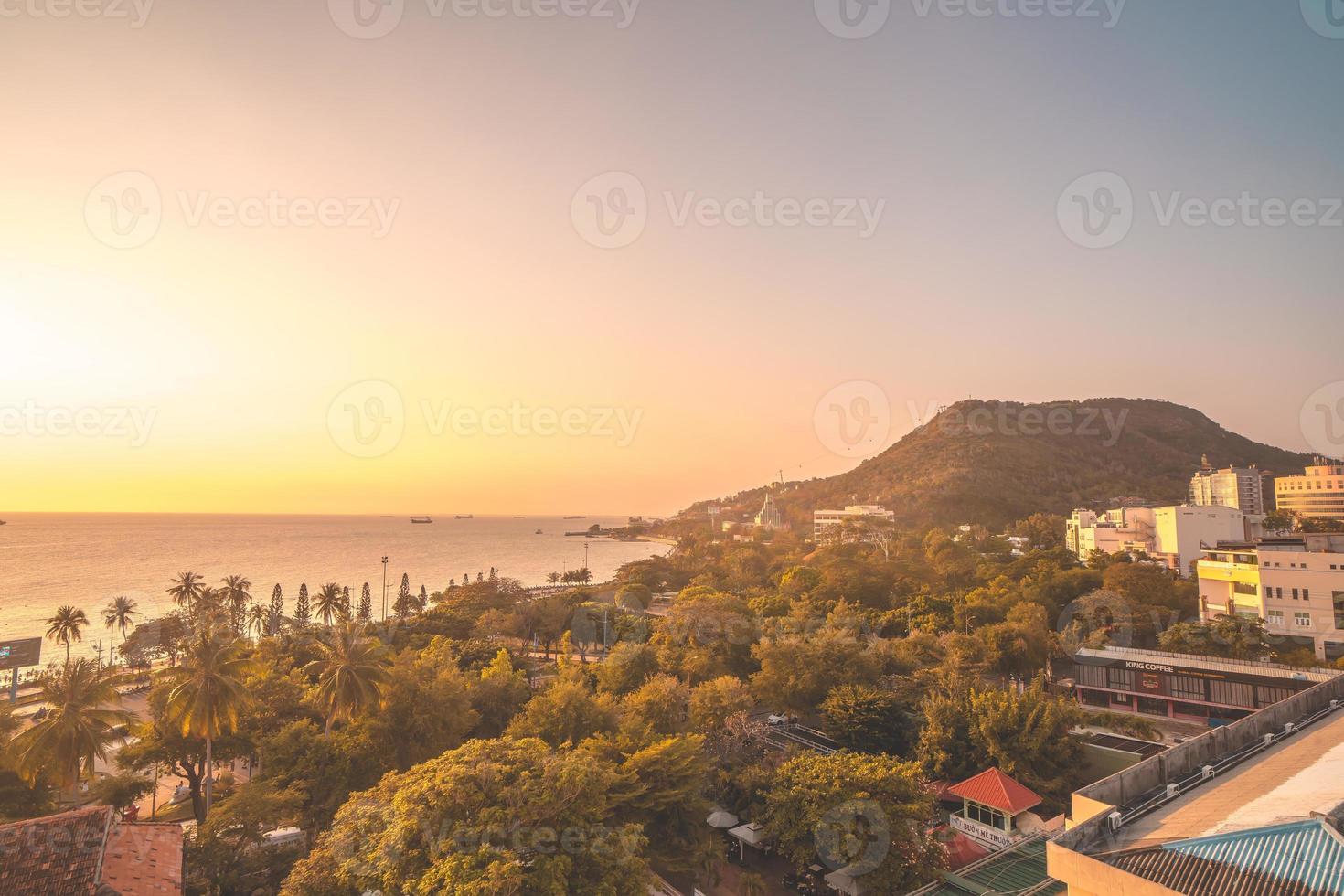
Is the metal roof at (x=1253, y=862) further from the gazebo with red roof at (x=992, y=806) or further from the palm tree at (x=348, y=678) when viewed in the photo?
the palm tree at (x=348, y=678)

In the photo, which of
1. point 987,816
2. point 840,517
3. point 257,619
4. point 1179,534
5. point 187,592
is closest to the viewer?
point 987,816

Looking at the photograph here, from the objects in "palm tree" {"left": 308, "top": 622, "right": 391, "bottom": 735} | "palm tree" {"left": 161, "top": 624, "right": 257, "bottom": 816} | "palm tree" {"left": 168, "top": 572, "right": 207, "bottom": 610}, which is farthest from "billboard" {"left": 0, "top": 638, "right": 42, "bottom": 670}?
"palm tree" {"left": 308, "top": 622, "right": 391, "bottom": 735}

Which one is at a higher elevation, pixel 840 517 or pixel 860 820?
pixel 840 517

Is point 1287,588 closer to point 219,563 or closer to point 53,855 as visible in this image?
point 53,855

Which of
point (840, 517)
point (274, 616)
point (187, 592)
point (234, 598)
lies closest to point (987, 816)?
point (234, 598)

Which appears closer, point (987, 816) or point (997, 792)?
point (997, 792)

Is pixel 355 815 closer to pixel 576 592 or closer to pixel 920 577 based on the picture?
pixel 576 592

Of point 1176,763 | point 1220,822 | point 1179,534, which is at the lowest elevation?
point 1176,763

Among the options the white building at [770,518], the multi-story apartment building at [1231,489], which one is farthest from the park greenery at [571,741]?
the white building at [770,518]
